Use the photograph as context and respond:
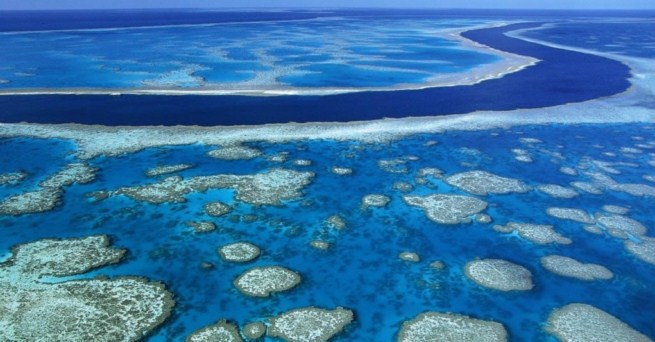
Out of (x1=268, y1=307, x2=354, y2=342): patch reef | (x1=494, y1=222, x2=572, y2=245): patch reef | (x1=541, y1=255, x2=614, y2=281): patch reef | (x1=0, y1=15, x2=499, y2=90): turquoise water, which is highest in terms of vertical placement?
(x1=0, y1=15, x2=499, y2=90): turquoise water

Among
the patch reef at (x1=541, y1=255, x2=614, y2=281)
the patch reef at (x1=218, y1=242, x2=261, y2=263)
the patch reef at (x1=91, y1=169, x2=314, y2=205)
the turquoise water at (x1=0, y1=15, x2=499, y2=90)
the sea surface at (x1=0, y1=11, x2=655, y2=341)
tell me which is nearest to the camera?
the sea surface at (x1=0, y1=11, x2=655, y2=341)

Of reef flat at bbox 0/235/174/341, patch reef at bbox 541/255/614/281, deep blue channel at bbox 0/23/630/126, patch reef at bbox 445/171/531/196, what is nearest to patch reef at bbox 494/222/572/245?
patch reef at bbox 541/255/614/281

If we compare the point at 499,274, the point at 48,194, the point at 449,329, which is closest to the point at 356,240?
the point at 499,274

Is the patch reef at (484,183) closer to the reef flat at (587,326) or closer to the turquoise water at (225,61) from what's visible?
the reef flat at (587,326)

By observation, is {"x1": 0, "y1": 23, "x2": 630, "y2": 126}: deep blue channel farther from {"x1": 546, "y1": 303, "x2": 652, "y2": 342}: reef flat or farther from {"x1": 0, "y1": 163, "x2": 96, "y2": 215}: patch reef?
{"x1": 546, "y1": 303, "x2": 652, "y2": 342}: reef flat

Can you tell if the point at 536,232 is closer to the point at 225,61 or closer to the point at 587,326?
the point at 587,326

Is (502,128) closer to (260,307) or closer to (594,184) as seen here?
(594,184)
